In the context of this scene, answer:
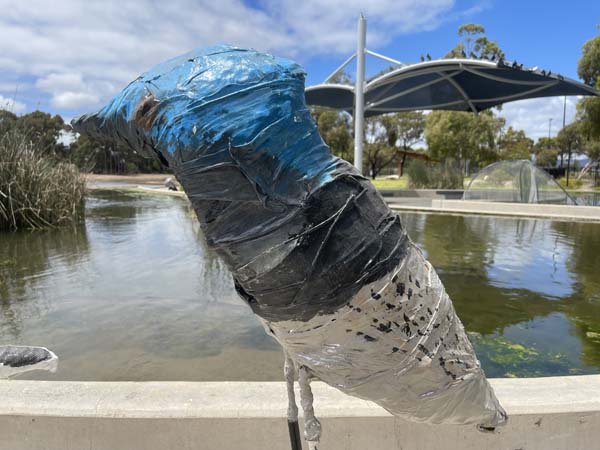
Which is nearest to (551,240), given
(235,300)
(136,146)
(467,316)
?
(467,316)

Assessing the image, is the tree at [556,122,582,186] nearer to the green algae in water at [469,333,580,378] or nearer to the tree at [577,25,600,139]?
the tree at [577,25,600,139]

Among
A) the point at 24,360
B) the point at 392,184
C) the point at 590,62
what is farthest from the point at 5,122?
the point at 590,62

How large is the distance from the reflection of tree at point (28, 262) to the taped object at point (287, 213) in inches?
159

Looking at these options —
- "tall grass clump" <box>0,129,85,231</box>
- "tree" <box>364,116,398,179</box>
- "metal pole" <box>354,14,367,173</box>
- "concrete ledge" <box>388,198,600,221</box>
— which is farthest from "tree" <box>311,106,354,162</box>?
"tall grass clump" <box>0,129,85,231</box>

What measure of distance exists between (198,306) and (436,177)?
71.5 ft

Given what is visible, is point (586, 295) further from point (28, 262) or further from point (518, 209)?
point (518, 209)

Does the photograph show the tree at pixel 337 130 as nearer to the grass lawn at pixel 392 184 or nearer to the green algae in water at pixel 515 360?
the grass lawn at pixel 392 184

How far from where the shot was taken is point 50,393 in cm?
224

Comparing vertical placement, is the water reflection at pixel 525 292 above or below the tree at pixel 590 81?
below

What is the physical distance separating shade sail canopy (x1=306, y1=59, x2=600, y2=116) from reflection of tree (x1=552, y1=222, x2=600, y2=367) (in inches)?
304

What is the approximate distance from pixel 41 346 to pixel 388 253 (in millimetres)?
3816

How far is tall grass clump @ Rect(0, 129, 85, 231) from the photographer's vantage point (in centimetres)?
940

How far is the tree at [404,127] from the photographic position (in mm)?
46875

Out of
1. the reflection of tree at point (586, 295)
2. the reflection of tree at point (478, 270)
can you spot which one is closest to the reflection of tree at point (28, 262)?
the reflection of tree at point (478, 270)
